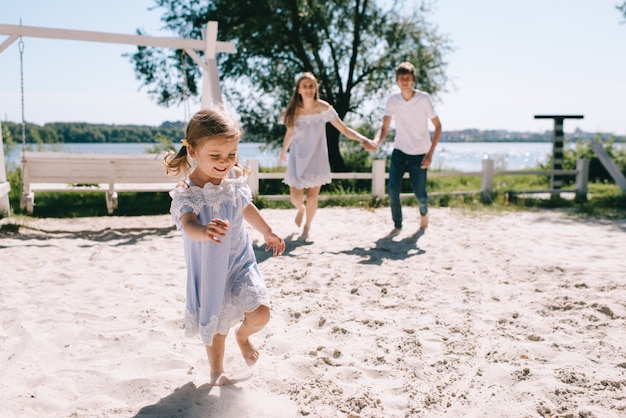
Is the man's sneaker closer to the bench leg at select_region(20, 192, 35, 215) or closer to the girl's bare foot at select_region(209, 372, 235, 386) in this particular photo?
the girl's bare foot at select_region(209, 372, 235, 386)

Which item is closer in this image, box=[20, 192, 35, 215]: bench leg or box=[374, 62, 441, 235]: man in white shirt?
box=[374, 62, 441, 235]: man in white shirt

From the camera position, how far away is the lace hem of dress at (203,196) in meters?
2.77

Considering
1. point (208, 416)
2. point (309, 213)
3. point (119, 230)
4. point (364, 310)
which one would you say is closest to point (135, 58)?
point (119, 230)

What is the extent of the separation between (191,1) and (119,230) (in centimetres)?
907

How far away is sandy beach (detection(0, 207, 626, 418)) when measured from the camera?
2.85 m

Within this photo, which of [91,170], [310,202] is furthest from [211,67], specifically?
[310,202]

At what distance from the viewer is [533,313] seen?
4289mm

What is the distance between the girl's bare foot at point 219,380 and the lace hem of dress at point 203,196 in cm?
93

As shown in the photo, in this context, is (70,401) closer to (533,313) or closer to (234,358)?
(234,358)

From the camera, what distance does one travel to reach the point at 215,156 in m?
2.76

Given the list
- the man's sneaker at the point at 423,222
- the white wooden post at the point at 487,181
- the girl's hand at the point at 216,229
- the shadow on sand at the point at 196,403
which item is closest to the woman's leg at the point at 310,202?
the man's sneaker at the point at 423,222

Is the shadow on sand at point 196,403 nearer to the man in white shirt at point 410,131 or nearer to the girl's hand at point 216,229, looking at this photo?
the girl's hand at point 216,229

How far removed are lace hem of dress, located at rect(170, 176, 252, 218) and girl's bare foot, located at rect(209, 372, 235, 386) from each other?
93 centimetres

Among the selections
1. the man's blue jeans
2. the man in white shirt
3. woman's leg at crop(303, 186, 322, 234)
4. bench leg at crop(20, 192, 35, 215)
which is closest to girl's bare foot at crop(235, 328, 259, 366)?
woman's leg at crop(303, 186, 322, 234)
